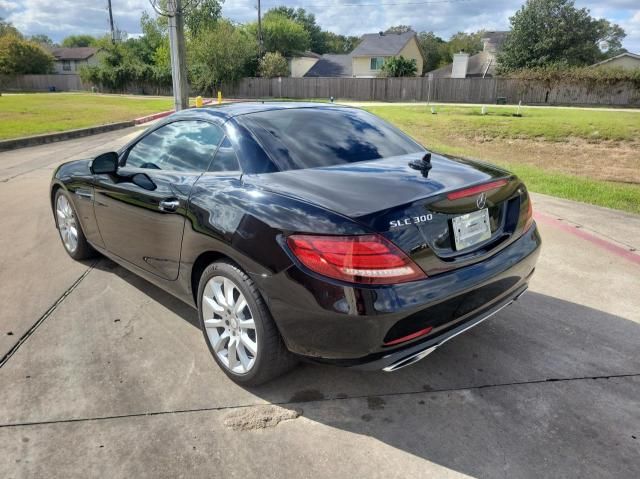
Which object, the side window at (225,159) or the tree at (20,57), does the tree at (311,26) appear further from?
the side window at (225,159)

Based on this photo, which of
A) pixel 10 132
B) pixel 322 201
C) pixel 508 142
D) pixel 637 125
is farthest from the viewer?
pixel 637 125

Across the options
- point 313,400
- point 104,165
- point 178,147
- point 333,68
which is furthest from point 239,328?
point 333,68

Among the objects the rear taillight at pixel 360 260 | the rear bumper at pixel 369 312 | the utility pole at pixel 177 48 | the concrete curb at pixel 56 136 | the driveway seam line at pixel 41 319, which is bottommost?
the driveway seam line at pixel 41 319

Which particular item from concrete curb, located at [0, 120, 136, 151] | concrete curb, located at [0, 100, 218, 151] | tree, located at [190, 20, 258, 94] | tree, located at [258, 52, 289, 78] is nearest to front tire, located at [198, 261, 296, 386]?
concrete curb, located at [0, 100, 218, 151]

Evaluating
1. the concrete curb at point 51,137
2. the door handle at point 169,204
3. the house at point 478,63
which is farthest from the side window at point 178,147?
the house at point 478,63

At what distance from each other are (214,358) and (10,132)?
14.9m

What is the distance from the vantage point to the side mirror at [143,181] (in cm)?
327

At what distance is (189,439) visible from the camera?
2430 mm

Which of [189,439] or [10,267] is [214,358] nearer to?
[189,439]

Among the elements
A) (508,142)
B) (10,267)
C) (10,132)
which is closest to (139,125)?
(10,132)

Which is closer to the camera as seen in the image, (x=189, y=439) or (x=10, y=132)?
(x=189, y=439)

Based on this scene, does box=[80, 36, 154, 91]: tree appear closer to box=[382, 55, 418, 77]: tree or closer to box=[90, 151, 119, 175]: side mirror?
box=[382, 55, 418, 77]: tree

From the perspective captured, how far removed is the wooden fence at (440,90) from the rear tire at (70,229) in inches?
1630

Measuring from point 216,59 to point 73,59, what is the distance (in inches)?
1976
